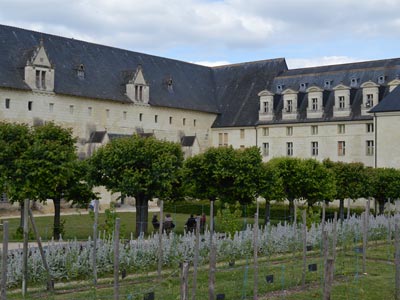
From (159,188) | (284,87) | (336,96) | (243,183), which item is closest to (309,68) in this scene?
(284,87)

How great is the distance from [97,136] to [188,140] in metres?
8.52

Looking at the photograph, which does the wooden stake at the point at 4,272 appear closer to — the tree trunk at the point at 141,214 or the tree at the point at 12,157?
the tree at the point at 12,157

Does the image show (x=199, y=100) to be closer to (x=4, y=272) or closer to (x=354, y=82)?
(x=354, y=82)

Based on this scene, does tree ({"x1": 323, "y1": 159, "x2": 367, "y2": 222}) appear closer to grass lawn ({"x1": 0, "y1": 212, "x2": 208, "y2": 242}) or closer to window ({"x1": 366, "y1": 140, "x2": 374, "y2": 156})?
grass lawn ({"x1": 0, "y1": 212, "x2": 208, "y2": 242})

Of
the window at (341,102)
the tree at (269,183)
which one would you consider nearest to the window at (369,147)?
the window at (341,102)

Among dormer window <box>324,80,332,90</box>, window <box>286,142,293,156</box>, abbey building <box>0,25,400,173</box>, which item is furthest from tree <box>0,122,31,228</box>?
dormer window <box>324,80,332,90</box>

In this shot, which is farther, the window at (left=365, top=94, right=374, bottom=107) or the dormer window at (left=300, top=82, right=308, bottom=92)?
the dormer window at (left=300, top=82, right=308, bottom=92)

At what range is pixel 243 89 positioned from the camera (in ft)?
173

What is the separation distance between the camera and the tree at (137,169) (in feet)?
80.9

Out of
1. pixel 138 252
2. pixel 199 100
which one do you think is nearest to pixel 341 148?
pixel 199 100

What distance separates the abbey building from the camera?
40250 millimetres

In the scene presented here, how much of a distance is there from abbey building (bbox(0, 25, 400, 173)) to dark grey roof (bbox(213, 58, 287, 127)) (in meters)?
0.10

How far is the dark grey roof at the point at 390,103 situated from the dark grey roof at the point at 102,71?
1458 cm

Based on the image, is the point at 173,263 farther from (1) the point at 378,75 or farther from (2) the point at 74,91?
(1) the point at 378,75
